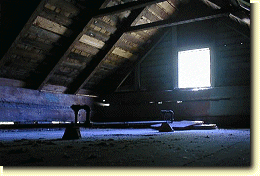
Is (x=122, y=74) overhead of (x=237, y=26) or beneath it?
beneath

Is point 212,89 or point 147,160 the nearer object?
point 147,160

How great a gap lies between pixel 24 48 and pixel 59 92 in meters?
2.16

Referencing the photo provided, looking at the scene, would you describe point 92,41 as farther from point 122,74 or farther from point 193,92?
point 193,92

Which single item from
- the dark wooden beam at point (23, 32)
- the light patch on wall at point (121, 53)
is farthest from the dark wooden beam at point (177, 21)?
the dark wooden beam at point (23, 32)

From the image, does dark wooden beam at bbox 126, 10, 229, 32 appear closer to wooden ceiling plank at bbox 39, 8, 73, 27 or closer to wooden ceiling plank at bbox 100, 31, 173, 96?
wooden ceiling plank at bbox 39, 8, 73, 27

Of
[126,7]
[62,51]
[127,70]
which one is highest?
[126,7]

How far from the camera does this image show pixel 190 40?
8977mm

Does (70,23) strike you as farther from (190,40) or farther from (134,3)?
(190,40)

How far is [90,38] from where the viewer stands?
770 centimetres

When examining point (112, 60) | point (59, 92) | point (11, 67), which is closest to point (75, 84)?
point (59, 92)

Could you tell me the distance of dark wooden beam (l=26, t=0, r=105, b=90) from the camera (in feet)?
22.4

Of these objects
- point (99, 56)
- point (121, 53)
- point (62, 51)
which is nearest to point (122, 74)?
point (121, 53)

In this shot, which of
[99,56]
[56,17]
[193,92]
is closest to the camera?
[56,17]

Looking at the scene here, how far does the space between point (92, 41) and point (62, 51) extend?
909 mm
